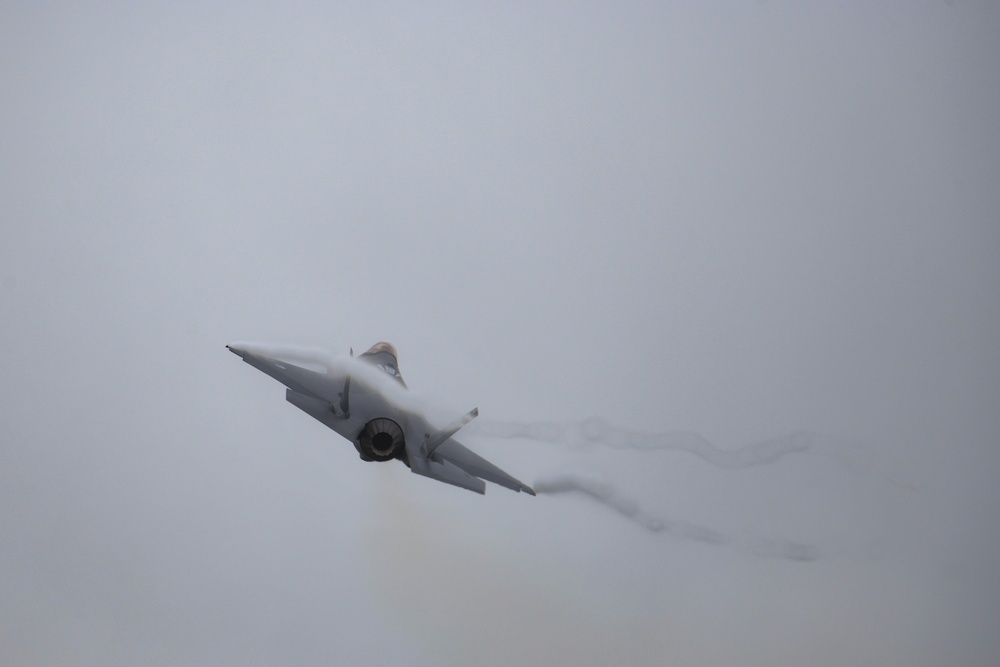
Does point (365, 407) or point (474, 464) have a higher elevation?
point (365, 407)

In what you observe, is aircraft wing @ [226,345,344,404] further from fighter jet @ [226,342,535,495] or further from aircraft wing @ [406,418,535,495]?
aircraft wing @ [406,418,535,495]

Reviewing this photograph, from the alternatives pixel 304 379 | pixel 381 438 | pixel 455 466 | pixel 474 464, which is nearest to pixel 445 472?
pixel 455 466

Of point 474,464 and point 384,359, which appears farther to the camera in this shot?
point 384,359

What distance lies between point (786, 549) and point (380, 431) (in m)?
18.7

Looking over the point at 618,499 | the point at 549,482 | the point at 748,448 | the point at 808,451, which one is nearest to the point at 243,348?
the point at 549,482

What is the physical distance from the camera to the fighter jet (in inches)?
969

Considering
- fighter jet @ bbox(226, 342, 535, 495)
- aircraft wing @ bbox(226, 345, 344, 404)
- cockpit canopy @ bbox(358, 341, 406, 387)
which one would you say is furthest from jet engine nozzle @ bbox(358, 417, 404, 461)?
cockpit canopy @ bbox(358, 341, 406, 387)

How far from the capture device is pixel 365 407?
24.9 meters

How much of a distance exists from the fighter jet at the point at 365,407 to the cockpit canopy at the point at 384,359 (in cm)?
157

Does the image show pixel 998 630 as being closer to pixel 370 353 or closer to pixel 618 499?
pixel 618 499

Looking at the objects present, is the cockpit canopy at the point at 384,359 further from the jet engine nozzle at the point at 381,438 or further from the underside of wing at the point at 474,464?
the jet engine nozzle at the point at 381,438

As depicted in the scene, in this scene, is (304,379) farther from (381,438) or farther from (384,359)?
(384,359)

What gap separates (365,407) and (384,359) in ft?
12.1

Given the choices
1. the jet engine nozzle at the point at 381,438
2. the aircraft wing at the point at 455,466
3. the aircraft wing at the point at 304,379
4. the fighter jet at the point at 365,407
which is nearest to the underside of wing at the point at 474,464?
the aircraft wing at the point at 455,466
